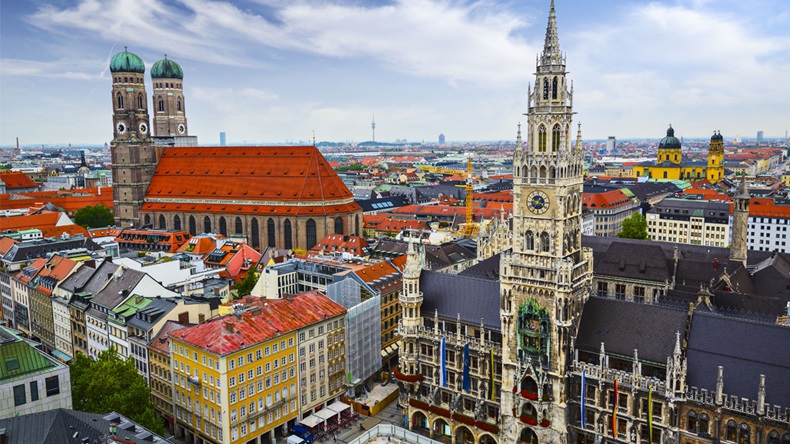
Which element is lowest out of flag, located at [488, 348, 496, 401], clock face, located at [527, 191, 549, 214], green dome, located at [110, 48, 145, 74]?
flag, located at [488, 348, 496, 401]

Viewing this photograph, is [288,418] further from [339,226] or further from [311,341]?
Answer: [339,226]

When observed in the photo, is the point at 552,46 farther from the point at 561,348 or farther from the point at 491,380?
the point at 491,380

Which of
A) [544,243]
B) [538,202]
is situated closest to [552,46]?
[538,202]

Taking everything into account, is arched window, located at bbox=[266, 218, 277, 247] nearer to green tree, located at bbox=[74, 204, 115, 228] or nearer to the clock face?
green tree, located at bbox=[74, 204, 115, 228]

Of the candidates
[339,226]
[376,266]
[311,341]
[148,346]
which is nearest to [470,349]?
[311,341]

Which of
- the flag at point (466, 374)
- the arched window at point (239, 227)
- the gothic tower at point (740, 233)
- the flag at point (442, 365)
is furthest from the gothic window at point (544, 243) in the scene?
the arched window at point (239, 227)

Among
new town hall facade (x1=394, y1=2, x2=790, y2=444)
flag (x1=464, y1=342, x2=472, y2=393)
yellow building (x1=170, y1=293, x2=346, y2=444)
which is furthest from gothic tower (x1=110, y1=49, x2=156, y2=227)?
flag (x1=464, y1=342, x2=472, y2=393)
